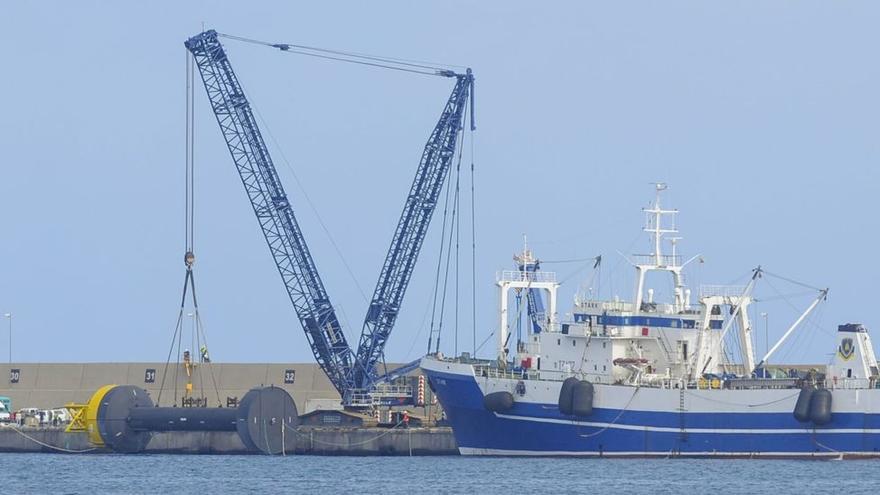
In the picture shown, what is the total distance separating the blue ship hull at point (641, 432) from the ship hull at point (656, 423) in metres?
0.03

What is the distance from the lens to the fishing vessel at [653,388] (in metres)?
71.7

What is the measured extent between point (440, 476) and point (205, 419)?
47.4 feet

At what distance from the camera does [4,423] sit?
298 feet

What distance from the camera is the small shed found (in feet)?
278

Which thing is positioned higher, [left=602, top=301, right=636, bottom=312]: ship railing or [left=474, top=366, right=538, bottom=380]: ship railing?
[left=602, top=301, right=636, bottom=312]: ship railing

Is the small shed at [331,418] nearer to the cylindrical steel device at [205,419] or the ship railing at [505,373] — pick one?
the cylindrical steel device at [205,419]

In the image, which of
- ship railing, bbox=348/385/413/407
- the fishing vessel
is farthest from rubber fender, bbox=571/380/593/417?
ship railing, bbox=348/385/413/407

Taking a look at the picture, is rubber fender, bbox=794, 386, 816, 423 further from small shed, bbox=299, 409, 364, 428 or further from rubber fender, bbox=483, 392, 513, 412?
small shed, bbox=299, 409, 364, 428

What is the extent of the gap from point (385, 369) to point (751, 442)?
25921mm

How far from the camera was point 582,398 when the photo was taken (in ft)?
241

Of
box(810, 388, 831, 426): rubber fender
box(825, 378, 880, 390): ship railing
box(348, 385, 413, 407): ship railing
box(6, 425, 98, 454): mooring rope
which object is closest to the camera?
box(810, 388, 831, 426): rubber fender

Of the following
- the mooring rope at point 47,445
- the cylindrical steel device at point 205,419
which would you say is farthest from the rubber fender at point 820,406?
the mooring rope at point 47,445

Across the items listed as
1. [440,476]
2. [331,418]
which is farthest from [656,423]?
[331,418]

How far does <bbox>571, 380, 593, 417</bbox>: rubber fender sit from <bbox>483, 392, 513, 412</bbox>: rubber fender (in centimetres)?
260
